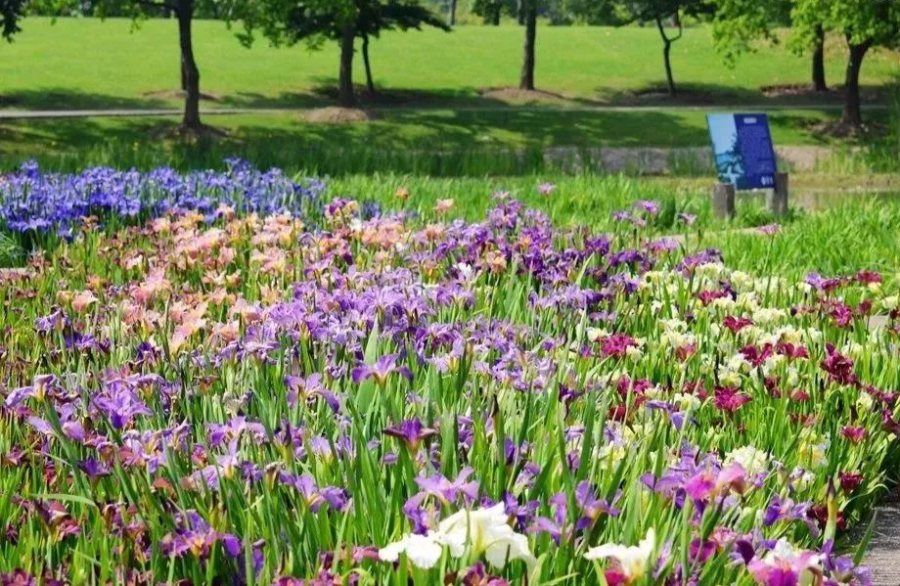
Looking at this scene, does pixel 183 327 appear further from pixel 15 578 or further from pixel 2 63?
pixel 2 63

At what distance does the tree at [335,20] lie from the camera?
94.9 ft

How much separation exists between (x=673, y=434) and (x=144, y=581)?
172 centimetres

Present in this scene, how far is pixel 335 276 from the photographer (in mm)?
5016

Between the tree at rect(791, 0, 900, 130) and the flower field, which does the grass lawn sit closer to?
the tree at rect(791, 0, 900, 130)

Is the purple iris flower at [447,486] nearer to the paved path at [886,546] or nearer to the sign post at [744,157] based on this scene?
the paved path at [886,546]

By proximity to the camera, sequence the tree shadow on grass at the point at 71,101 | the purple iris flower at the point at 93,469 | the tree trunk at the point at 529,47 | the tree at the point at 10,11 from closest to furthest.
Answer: the purple iris flower at the point at 93,469 → the tree at the point at 10,11 → the tree shadow on grass at the point at 71,101 → the tree trunk at the point at 529,47

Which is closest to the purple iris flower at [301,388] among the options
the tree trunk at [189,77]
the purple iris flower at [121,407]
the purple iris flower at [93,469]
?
the purple iris flower at [121,407]

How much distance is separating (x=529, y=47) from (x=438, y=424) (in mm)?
35865

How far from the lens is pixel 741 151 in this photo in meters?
12.8

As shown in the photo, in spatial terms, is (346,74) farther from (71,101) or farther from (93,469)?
(93,469)

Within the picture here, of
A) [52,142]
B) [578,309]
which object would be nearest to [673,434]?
[578,309]

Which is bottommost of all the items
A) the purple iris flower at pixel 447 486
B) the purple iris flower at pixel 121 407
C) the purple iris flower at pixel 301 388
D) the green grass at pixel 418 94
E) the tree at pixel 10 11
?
the green grass at pixel 418 94

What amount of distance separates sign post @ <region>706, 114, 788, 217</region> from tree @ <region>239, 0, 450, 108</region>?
56.3 ft

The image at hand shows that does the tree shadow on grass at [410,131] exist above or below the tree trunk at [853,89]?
below
